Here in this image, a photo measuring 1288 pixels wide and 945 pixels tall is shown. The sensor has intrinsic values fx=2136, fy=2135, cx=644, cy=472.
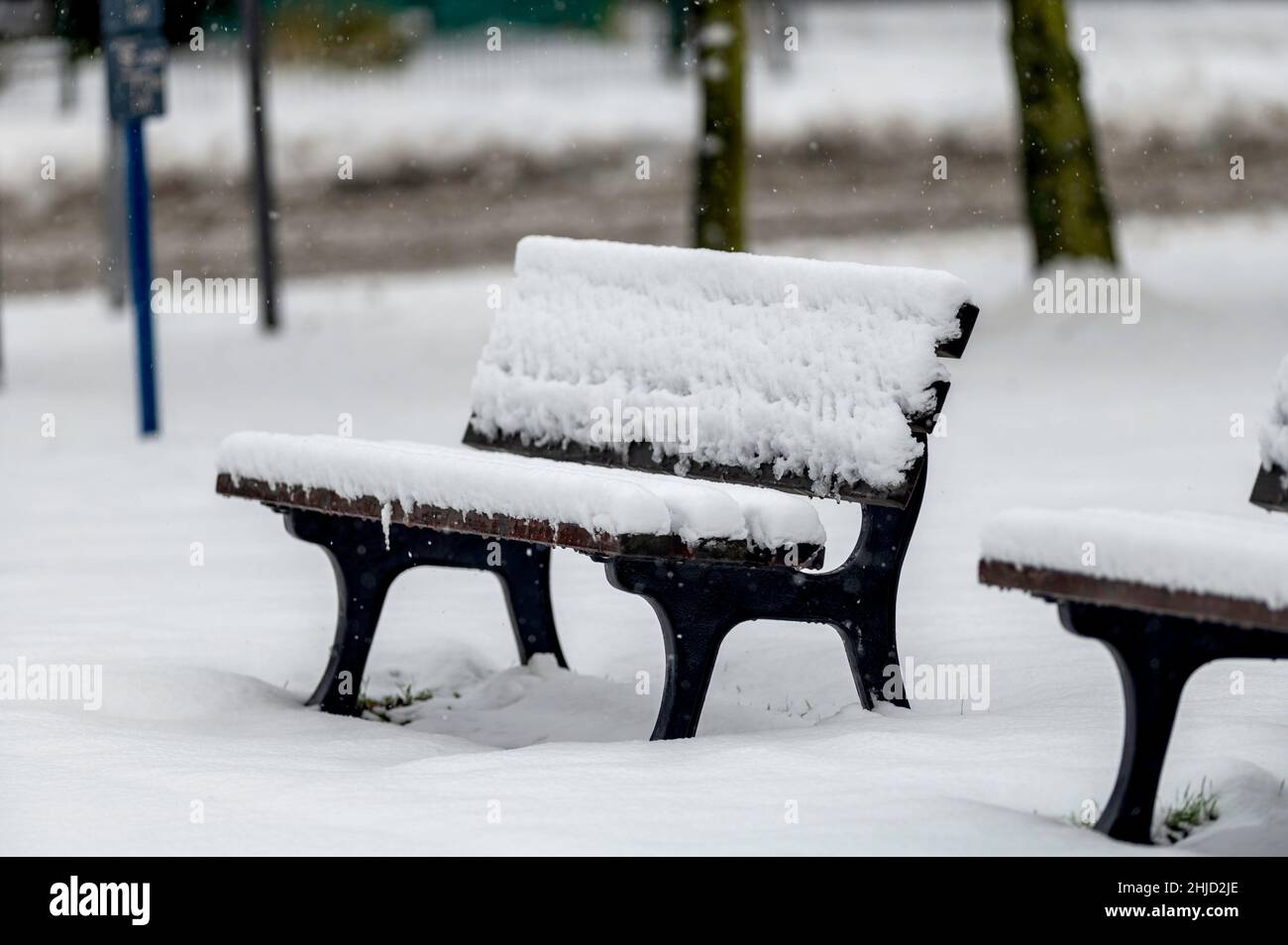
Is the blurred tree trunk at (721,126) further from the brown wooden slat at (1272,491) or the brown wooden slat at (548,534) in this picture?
the brown wooden slat at (1272,491)

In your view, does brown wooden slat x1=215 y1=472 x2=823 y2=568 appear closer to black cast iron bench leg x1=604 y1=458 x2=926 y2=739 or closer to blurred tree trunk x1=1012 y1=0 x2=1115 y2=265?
black cast iron bench leg x1=604 y1=458 x2=926 y2=739

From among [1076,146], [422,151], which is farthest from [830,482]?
[422,151]

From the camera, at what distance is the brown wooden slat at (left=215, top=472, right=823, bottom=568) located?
12.8 ft

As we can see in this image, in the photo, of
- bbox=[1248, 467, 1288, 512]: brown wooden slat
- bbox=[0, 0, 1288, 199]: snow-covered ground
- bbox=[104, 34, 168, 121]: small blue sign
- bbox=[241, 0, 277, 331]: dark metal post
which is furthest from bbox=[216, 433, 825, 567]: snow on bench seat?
bbox=[0, 0, 1288, 199]: snow-covered ground

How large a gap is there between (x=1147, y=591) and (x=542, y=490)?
1.21 metres

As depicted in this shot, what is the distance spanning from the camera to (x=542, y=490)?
159 inches

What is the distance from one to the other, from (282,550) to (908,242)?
11917 millimetres

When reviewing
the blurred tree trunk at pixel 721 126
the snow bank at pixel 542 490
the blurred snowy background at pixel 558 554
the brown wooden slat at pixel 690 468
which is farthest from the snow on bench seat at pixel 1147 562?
the blurred tree trunk at pixel 721 126

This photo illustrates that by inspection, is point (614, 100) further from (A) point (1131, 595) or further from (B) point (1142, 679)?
(A) point (1131, 595)

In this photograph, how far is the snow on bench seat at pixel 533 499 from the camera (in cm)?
392

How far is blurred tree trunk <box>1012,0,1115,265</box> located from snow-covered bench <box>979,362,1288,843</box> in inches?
323

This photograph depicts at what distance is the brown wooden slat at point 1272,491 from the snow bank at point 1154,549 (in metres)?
0.22

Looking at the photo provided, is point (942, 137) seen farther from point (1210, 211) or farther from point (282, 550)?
point (282, 550)

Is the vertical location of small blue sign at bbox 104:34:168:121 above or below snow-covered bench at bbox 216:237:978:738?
above
